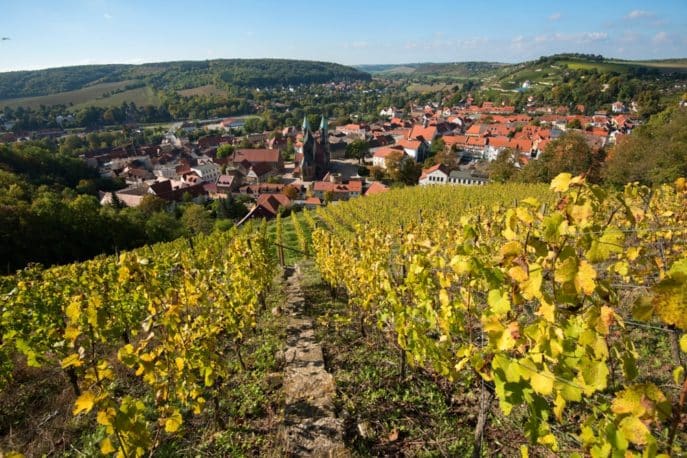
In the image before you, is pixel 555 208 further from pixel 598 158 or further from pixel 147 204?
pixel 598 158

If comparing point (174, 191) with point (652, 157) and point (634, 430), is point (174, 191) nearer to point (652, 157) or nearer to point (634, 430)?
point (634, 430)

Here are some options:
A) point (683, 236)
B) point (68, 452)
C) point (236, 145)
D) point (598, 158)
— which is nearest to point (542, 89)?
point (598, 158)

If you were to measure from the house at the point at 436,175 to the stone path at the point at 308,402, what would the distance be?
4554 cm

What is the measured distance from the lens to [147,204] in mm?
41469

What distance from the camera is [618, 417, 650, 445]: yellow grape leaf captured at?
4.58ft

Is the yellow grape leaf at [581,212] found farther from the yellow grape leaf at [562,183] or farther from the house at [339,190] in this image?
the house at [339,190]

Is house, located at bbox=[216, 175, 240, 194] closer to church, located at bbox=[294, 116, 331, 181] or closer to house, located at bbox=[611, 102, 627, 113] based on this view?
church, located at bbox=[294, 116, 331, 181]

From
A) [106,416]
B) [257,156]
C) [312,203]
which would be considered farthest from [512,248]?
[257,156]

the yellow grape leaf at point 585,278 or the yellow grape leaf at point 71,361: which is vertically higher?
the yellow grape leaf at point 585,278

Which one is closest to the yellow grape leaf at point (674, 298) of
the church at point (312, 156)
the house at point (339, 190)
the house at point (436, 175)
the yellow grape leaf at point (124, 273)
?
the yellow grape leaf at point (124, 273)

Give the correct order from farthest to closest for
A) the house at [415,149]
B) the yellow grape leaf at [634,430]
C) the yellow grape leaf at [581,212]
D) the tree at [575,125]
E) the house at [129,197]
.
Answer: the tree at [575,125] → the house at [415,149] → the house at [129,197] → the yellow grape leaf at [581,212] → the yellow grape leaf at [634,430]

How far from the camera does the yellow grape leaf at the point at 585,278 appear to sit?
1.51m

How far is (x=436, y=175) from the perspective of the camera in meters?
49.1

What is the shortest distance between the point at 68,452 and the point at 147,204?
141ft
